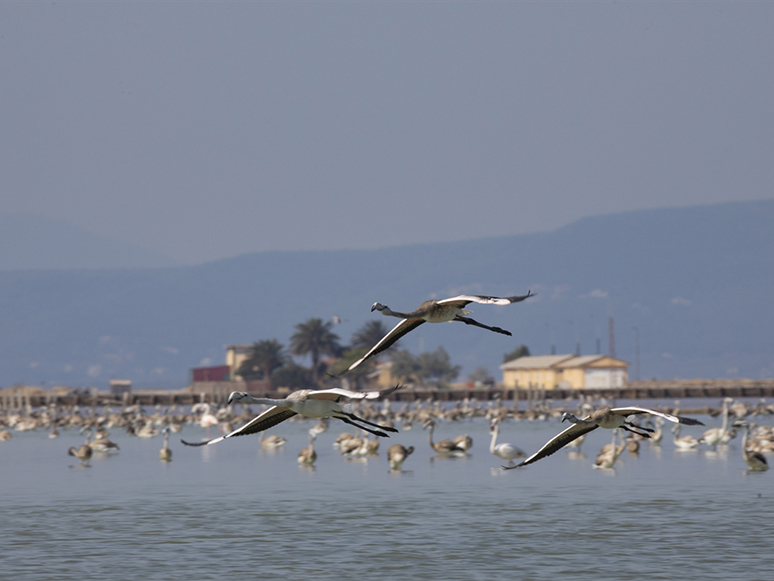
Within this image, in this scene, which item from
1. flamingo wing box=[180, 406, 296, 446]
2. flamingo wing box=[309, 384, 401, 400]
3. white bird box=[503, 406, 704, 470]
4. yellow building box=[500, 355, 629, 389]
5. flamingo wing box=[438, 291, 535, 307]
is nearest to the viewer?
flamingo wing box=[438, 291, 535, 307]

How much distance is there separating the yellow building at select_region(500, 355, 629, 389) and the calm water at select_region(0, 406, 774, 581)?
11813 centimetres

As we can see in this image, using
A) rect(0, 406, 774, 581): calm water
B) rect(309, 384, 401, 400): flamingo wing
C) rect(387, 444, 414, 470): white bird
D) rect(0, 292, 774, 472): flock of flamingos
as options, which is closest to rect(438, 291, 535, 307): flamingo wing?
rect(0, 292, 774, 472): flock of flamingos

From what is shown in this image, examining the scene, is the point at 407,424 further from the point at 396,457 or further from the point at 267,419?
the point at 267,419

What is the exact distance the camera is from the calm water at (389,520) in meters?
26.2

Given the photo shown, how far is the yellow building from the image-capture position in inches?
6841

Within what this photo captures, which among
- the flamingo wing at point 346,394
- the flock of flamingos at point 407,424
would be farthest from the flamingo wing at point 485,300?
the flamingo wing at point 346,394

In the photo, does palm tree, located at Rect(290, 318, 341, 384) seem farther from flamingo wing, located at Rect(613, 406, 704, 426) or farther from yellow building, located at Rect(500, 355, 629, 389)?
flamingo wing, located at Rect(613, 406, 704, 426)

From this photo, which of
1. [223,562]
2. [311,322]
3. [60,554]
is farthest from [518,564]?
[311,322]

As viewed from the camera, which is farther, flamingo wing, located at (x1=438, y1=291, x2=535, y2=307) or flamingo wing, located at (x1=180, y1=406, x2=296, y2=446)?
flamingo wing, located at (x1=180, y1=406, x2=296, y2=446)

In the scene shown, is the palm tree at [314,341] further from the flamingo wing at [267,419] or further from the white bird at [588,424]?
the flamingo wing at [267,419]

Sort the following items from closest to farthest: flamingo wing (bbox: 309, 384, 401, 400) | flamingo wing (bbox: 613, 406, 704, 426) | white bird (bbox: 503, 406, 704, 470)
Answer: flamingo wing (bbox: 309, 384, 401, 400) → flamingo wing (bbox: 613, 406, 704, 426) → white bird (bbox: 503, 406, 704, 470)

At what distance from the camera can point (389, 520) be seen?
33656 millimetres

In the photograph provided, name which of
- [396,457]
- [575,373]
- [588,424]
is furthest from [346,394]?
[575,373]

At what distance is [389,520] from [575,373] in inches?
5734
